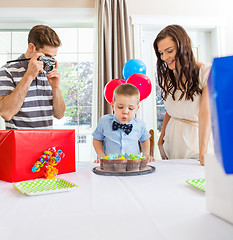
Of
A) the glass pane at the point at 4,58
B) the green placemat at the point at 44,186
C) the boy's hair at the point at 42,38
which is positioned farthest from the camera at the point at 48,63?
the glass pane at the point at 4,58

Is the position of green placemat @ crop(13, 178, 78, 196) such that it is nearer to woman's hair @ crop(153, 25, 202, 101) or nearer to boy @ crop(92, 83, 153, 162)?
boy @ crop(92, 83, 153, 162)

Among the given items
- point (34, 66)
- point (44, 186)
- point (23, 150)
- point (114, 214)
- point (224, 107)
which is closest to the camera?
point (224, 107)

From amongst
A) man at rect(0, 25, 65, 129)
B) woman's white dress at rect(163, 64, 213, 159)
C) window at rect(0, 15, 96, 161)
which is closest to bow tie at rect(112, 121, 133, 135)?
woman's white dress at rect(163, 64, 213, 159)

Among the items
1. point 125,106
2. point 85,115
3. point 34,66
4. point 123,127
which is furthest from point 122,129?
point 85,115

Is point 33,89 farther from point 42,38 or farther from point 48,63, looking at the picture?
point 42,38

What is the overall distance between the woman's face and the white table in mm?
1080

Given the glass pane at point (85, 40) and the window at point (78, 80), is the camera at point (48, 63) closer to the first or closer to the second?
the window at point (78, 80)

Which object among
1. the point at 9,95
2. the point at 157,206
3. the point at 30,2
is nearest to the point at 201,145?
the point at 157,206

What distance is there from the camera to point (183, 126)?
5.26 feet

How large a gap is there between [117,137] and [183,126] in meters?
0.47

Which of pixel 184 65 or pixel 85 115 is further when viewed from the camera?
pixel 85 115

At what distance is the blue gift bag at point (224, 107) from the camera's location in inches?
12.3

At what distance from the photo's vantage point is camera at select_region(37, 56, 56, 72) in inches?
60.1

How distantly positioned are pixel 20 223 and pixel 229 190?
40 centimetres
